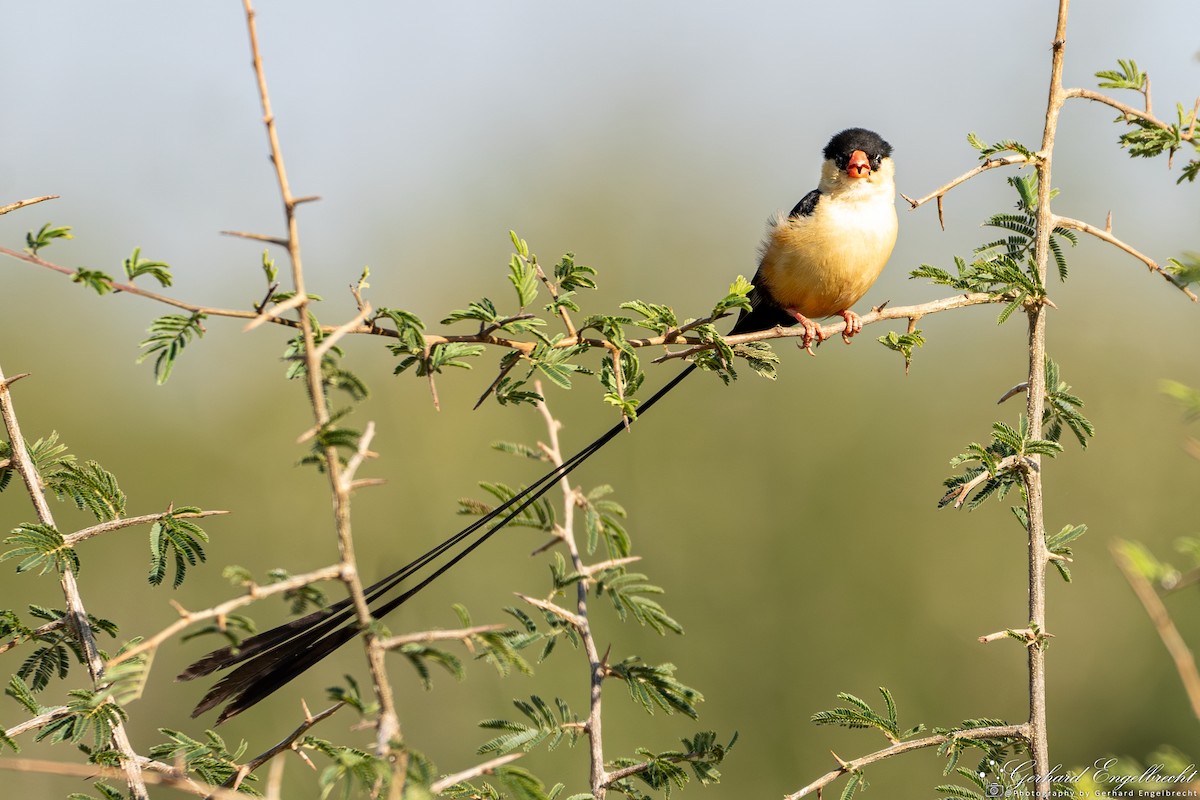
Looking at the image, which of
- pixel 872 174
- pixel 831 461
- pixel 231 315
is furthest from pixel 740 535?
pixel 231 315

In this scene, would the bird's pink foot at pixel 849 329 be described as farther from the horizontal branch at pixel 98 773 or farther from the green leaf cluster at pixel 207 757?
the horizontal branch at pixel 98 773

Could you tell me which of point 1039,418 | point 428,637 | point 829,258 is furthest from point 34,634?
point 829,258

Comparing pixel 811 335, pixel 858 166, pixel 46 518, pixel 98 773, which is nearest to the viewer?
pixel 98 773

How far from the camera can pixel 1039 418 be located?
75.5 inches

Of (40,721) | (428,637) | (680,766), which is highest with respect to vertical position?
(428,637)

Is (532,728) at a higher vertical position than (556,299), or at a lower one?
lower

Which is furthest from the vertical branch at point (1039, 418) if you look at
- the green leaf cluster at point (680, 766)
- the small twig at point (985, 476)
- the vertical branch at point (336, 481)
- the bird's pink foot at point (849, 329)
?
the vertical branch at point (336, 481)

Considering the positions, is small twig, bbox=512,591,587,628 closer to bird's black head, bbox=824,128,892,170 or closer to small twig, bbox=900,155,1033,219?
small twig, bbox=900,155,1033,219

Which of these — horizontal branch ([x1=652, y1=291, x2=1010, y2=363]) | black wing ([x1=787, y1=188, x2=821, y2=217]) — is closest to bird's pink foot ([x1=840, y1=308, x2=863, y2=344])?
black wing ([x1=787, y1=188, x2=821, y2=217])

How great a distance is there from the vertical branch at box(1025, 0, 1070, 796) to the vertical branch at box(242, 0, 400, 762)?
0.98m

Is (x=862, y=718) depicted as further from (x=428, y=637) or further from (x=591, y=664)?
(x=428, y=637)

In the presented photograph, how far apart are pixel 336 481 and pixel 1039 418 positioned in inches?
49.8

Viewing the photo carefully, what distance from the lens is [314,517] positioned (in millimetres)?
10867

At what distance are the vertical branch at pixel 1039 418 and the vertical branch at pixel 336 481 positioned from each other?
38.6 inches
